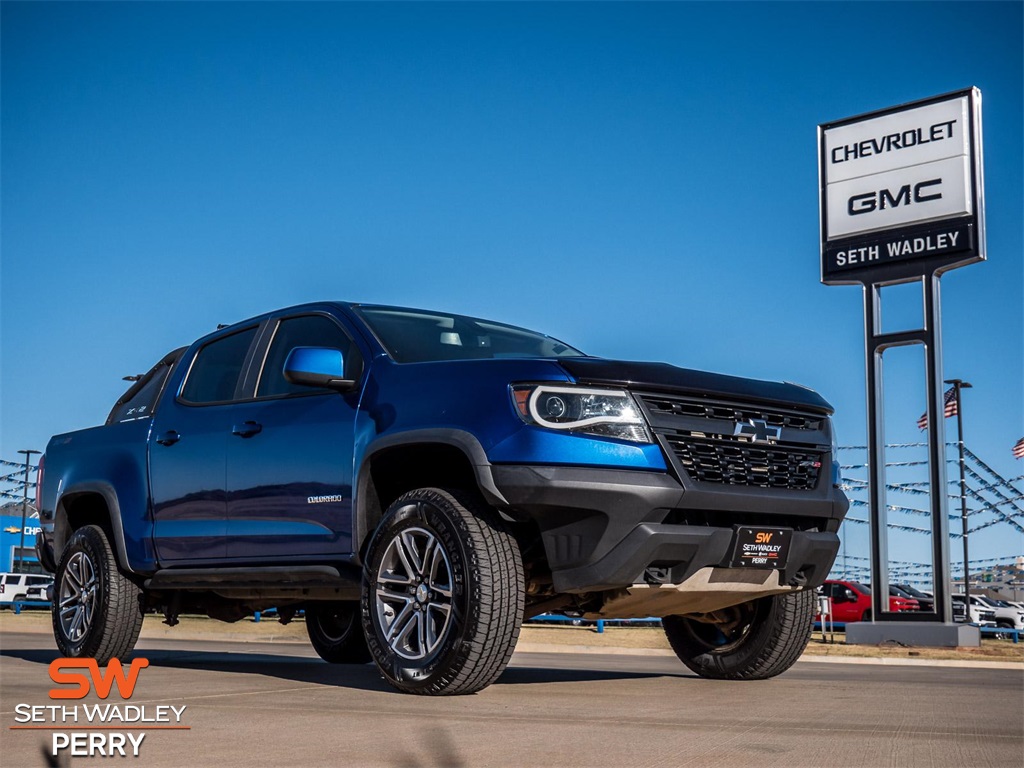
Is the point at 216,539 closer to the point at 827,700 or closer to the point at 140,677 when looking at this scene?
the point at 140,677

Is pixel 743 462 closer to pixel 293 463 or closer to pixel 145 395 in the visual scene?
pixel 293 463

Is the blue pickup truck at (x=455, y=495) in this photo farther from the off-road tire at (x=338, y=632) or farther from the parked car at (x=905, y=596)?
the parked car at (x=905, y=596)

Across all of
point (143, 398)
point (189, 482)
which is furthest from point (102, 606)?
point (143, 398)

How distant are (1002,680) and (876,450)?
14751 mm

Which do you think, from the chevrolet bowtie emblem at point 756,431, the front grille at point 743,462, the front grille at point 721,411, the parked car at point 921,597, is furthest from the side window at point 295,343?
the parked car at point 921,597

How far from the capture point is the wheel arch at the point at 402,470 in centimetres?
580

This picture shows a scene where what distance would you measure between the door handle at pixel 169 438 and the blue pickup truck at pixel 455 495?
0.02 metres

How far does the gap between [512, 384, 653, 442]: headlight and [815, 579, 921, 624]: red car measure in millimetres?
29691

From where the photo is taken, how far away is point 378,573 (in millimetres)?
5875

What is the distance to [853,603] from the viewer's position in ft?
111

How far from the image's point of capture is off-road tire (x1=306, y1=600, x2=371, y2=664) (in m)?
8.80

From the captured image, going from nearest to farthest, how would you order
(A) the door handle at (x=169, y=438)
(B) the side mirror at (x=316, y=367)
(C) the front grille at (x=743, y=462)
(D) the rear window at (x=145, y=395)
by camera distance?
(C) the front grille at (x=743, y=462) → (B) the side mirror at (x=316, y=367) → (A) the door handle at (x=169, y=438) → (D) the rear window at (x=145, y=395)

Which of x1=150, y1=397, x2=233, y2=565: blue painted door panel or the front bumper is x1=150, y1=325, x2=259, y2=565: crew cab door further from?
the front bumper

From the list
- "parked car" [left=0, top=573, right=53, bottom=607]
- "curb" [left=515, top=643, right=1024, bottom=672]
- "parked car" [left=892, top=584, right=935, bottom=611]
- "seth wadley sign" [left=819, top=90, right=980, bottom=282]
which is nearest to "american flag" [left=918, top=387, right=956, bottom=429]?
"parked car" [left=892, top=584, right=935, bottom=611]
